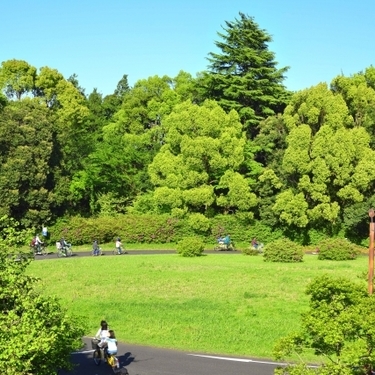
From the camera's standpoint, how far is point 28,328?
957 cm

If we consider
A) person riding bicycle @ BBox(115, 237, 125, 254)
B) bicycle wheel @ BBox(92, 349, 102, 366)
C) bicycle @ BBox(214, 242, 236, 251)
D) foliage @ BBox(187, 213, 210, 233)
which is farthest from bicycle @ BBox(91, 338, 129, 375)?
foliage @ BBox(187, 213, 210, 233)

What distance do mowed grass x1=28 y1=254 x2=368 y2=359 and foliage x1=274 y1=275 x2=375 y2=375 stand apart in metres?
4.36

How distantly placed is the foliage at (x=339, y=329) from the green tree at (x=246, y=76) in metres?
41.6

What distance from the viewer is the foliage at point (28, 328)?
30.8 feet

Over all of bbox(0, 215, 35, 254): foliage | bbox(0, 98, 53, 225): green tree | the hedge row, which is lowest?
the hedge row

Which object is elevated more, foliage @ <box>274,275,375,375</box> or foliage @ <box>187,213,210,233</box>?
foliage @ <box>187,213,210,233</box>

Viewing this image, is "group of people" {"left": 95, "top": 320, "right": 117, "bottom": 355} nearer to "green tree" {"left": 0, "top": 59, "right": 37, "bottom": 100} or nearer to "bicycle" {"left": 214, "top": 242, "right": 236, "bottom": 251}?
"bicycle" {"left": 214, "top": 242, "right": 236, "bottom": 251}

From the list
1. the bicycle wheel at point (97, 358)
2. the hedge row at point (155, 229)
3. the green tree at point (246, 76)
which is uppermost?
the green tree at point (246, 76)

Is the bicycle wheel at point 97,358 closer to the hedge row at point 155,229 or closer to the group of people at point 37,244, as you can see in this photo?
the group of people at point 37,244

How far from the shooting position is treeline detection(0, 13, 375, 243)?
147 feet

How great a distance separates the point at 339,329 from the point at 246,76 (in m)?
43.8

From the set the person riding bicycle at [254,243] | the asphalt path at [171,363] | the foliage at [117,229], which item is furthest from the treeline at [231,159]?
the asphalt path at [171,363]

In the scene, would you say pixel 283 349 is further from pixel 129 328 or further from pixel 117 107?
pixel 117 107

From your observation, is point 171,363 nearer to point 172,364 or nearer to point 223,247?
point 172,364
